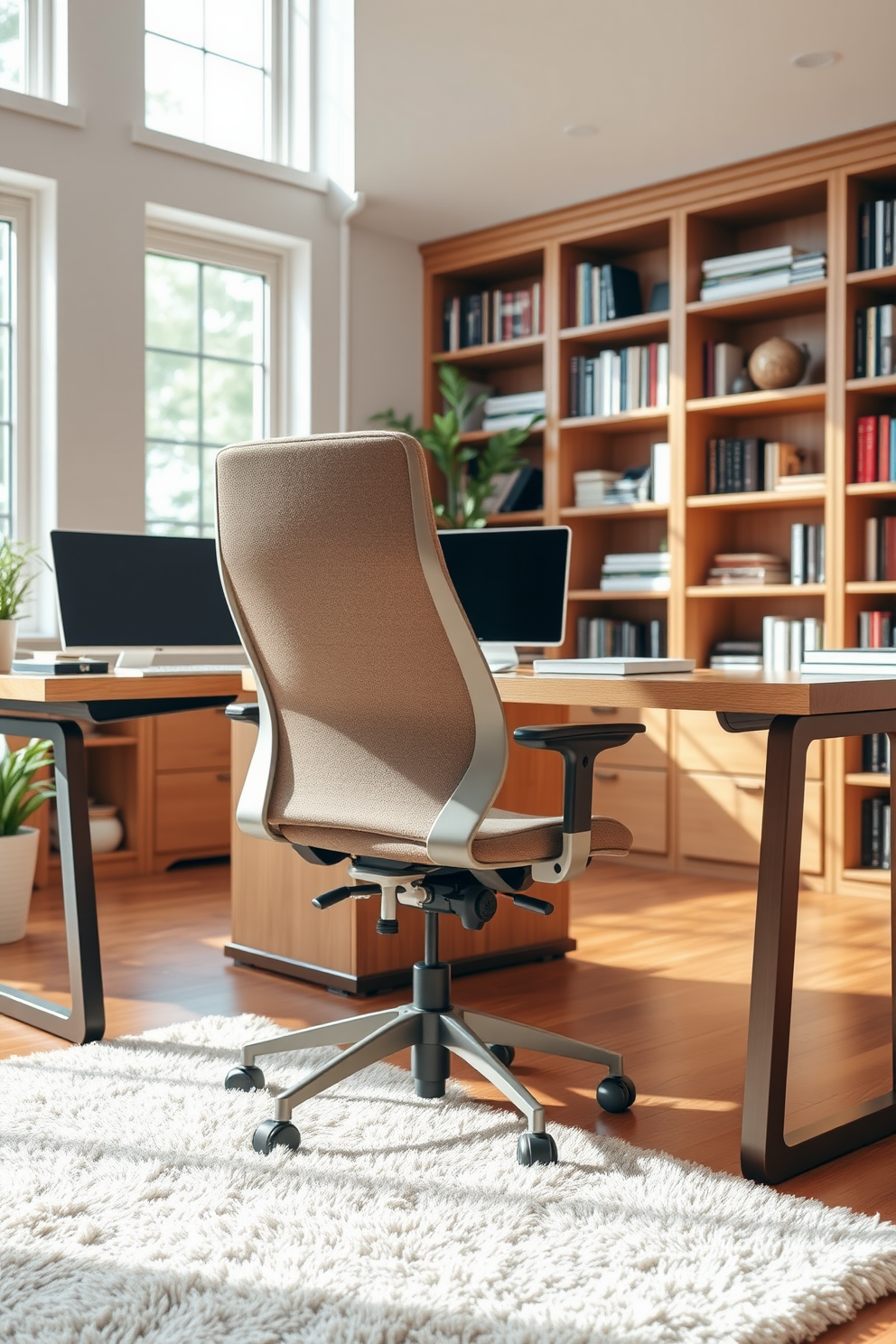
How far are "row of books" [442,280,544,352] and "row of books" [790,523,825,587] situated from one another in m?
1.46

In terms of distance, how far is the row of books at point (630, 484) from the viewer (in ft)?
16.6

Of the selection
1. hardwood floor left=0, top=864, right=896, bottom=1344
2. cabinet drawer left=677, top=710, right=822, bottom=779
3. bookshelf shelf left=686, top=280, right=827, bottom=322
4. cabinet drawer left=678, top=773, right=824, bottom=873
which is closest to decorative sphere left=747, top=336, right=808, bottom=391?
bookshelf shelf left=686, top=280, right=827, bottom=322

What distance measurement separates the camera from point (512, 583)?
10.8 ft

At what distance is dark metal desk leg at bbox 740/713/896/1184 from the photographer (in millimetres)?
1953

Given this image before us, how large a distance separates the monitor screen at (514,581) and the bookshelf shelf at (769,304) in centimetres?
185

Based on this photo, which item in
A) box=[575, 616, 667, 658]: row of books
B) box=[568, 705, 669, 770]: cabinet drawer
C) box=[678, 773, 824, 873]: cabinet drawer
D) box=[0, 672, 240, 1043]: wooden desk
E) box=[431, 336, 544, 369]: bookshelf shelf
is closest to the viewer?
box=[0, 672, 240, 1043]: wooden desk

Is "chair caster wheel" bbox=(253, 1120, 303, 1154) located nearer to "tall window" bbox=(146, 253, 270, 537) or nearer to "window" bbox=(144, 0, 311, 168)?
"tall window" bbox=(146, 253, 270, 537)

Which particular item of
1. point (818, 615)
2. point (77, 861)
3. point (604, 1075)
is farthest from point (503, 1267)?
point (818, 615)

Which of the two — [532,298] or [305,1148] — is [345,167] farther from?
[305,1148]

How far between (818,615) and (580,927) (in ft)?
5.61

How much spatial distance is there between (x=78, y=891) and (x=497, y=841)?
3.54 feet

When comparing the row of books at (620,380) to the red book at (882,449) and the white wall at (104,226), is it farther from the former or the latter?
the white wall at (104,226)

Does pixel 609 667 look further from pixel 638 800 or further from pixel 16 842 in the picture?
pixel 638 800

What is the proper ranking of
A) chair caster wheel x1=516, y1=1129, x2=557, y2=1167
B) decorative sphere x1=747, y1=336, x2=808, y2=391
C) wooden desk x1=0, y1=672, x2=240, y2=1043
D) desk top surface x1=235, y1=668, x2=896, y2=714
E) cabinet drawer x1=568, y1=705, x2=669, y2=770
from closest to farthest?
desk top surface x1=235, y1=668, x2=896, y2=714 < chair caster wheel x1=516, y1=1129, x2=557, y2=1167 < wooden desk x1=0, y1=672, x2=240, y2=1043 < decorative sphere x1=747, y1=336, x2=808, y2=391 < cabinet drawer x1=568, y1=705, x2=669, y2=770
